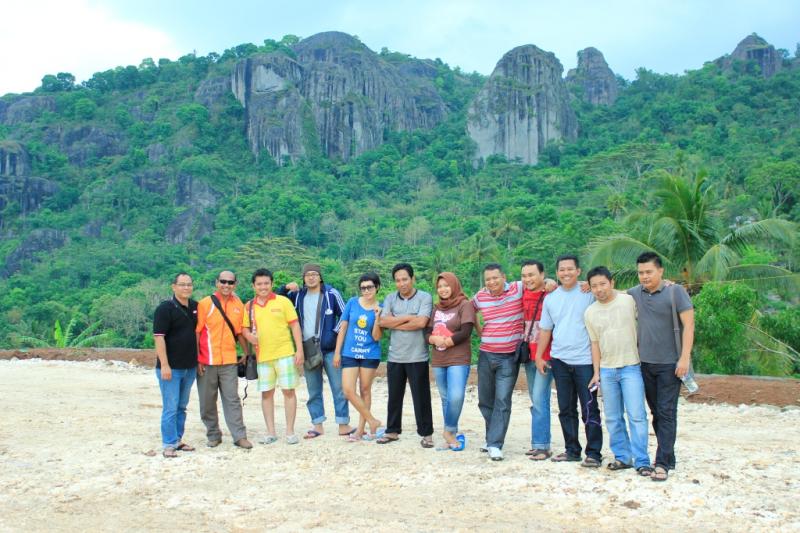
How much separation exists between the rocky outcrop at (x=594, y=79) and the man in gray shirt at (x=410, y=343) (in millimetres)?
109299

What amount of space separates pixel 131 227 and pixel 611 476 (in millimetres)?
77028

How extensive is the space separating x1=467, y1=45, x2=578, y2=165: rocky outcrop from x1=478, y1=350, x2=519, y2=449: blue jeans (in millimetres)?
82558

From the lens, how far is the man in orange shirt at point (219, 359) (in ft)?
20.7

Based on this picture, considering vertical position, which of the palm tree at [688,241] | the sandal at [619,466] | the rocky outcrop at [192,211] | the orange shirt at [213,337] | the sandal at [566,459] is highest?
the rocky outcrop at [192,211]

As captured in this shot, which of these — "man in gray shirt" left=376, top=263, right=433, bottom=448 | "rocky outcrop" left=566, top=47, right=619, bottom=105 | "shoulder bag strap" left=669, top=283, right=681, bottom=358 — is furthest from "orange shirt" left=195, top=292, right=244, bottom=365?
"rocky outcrop" left=566, top=47, right=619, bottom=105

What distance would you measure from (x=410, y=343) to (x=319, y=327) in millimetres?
946

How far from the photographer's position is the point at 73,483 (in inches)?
213

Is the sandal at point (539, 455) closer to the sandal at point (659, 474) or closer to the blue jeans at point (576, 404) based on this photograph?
the blue jeans at point (576, 404)

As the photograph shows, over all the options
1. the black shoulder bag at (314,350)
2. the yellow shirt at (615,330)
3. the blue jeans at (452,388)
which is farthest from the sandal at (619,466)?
the black shoulder bag at (314,350)

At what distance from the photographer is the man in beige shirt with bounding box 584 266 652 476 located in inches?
202

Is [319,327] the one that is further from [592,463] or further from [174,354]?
[592,463]

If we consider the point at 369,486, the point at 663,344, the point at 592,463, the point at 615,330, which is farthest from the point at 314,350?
the point at 663,344

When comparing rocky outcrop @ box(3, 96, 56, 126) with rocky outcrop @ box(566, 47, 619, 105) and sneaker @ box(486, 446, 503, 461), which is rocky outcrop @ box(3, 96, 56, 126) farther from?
sneaker @ box(486, 446, 503, 461)

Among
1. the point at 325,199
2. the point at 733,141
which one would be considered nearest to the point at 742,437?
the point at 733,141
